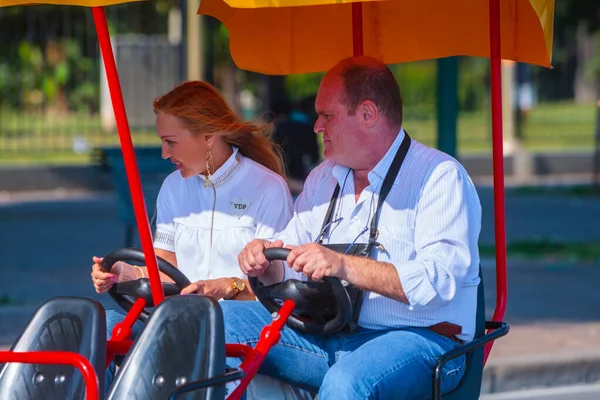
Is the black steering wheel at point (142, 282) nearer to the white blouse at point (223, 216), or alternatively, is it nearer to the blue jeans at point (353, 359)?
the blue jeans at point (353, 359)

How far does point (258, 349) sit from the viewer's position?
9.58 feet

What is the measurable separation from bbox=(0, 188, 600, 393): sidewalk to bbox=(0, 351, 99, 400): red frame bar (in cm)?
347

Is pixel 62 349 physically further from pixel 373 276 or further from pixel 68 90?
pixel 68 90

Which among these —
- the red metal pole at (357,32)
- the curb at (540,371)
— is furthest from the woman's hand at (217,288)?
the curb at (540,371)

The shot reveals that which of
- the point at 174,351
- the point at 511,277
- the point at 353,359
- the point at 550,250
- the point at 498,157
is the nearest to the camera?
the point at 174,351

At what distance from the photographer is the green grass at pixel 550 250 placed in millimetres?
9539

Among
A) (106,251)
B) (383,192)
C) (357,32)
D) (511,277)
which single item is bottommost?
(511,277)

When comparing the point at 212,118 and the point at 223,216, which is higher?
the point at 212,118

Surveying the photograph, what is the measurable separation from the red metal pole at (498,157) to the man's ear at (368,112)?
17.5 inches

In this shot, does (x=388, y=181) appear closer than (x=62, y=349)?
No

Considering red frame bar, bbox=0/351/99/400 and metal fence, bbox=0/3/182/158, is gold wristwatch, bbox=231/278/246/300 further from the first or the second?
metal fence, bbox=0/3/182/158

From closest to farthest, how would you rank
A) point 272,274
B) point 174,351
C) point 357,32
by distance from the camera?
Result: 1. point 174,351
2. point 272,274
3. point 357,32

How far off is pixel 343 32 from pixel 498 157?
94cm

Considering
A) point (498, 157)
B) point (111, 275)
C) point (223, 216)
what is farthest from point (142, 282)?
point (498, 157)
